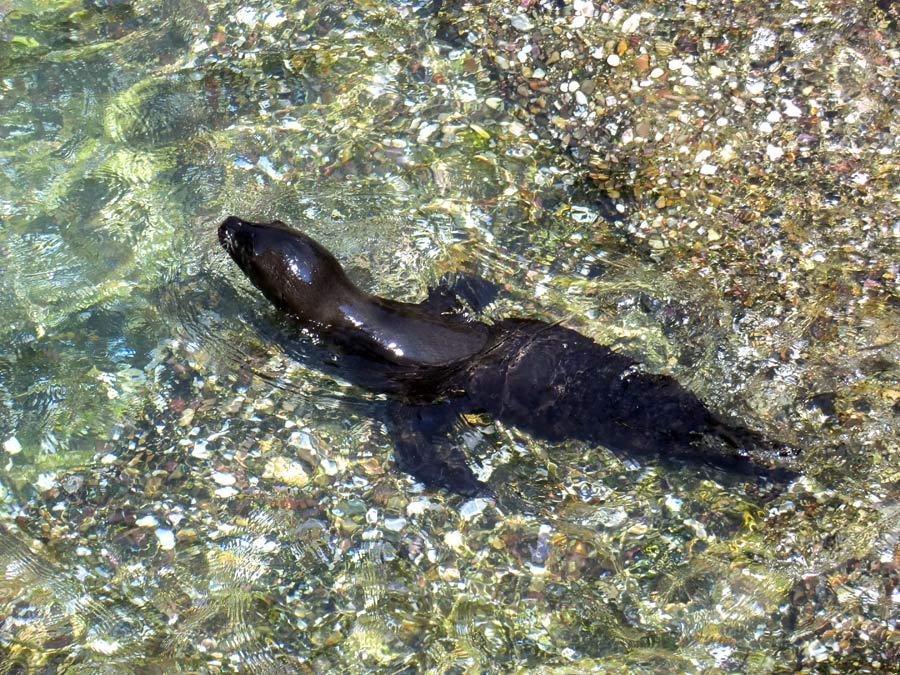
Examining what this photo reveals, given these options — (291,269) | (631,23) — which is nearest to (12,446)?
(291,269)

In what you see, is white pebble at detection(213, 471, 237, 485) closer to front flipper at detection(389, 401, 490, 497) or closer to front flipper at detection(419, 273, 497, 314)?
front flipper at detection(389, 401, 490, 497)

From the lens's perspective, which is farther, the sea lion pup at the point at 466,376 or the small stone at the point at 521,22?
the small stone at the point at 521,22

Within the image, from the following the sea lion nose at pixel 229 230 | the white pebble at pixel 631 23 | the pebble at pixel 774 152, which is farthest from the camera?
the white pebble at pixel 631 23

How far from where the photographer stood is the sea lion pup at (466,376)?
520 centimetres

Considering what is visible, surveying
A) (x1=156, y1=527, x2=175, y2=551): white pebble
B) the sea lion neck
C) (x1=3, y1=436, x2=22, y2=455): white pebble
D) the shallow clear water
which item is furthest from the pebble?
(x1=3, y1=436, x2=22, y2=455): white pebble

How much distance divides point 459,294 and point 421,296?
28cm

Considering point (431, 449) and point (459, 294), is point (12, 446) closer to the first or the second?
point (431, 449)

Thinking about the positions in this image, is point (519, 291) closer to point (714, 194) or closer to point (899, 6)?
point (714, 194)

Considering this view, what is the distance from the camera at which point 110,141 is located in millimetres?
6766

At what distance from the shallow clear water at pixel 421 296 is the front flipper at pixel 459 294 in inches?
5.5

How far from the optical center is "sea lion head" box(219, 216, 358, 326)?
18.5 ft

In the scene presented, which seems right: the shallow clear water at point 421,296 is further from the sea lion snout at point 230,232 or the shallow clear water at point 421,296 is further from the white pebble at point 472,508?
the sea lion snout at point 230,232

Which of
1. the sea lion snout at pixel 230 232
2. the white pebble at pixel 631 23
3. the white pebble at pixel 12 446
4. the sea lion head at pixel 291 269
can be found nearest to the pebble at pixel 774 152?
the white pebble at pixel 631 23

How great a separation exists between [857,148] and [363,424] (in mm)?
3994
